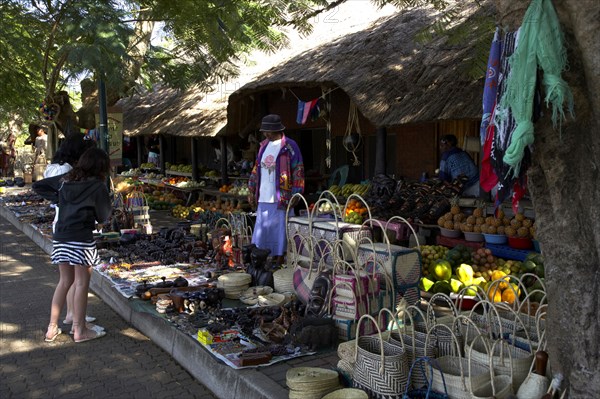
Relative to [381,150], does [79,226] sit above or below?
below

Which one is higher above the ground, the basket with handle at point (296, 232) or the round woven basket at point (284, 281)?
the basket with handle at point (296, 232)

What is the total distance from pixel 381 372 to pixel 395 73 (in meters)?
6.31

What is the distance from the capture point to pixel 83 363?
496 centimetres

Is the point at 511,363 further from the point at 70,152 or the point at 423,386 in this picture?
the point at 70,152

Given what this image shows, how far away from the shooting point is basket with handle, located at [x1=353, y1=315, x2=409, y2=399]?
3.46m

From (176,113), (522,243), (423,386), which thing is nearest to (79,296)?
(423,386)

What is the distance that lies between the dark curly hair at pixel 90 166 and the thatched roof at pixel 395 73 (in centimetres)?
413

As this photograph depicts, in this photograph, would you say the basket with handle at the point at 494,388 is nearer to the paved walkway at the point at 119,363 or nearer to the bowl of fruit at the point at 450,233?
the paved walkway at the point at 119,363

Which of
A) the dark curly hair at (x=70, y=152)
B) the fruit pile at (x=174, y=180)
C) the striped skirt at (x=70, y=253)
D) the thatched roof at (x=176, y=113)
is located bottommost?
the striped skirt at (x=70, y=253)

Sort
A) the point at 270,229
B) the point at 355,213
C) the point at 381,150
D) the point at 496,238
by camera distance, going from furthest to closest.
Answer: the point at 381,150, the point at 355,213, the point at 270,229, the point at 496,238

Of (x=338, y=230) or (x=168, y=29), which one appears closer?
(x=338, y=230)

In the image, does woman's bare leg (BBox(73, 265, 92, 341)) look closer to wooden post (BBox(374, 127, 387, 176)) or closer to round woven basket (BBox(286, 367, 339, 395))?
round woven basket (BBox(286, 367, 339, 395))

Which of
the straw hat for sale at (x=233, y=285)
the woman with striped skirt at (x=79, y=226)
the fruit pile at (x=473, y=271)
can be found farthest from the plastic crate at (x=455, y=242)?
the woman with striped skirt at (x=79, y=226)

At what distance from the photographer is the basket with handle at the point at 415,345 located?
3.59 meters
